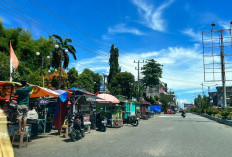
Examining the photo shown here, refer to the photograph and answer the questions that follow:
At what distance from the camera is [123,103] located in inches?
895

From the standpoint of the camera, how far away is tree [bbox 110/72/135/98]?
46.5 meters

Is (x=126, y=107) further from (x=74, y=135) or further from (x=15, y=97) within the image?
(x=15, y=97)

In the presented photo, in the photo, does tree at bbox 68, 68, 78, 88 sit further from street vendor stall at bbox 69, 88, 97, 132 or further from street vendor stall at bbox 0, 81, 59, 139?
street vendor stall at bbox 0, 81, 59, 139

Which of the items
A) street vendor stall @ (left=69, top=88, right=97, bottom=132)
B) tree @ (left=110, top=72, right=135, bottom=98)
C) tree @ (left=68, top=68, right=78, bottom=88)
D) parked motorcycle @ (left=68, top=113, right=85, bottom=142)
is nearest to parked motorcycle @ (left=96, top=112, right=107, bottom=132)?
street vendor stall @ (left=69, top=88, right=97, bottom=132)

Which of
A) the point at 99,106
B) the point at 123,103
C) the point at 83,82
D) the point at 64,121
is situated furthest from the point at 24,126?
the point at 83,82

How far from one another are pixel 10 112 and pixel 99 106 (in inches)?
391

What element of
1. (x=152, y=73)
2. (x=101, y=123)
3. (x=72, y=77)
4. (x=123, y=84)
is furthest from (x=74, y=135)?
(x=152, y=73)

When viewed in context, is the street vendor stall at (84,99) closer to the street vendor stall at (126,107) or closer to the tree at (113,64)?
the street vendor stall at (126,107)

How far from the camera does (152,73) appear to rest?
5409 centimetres

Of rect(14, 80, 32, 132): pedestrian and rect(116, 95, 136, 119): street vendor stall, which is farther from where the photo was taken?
rect(116, 95, 136, 119): street vendor stall

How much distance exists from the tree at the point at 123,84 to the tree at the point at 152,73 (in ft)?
13.6

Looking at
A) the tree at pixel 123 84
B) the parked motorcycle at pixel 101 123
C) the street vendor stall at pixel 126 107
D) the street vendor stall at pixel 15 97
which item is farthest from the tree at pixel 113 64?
the street vendor stall at pixel 15 97

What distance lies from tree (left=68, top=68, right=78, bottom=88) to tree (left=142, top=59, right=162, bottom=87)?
17.8 meters

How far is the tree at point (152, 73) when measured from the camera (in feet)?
176
